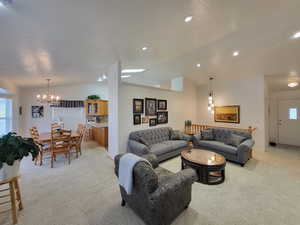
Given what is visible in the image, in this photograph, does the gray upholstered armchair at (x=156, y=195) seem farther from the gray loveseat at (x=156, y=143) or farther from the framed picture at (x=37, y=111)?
the framed picture at (x=37, y=111)

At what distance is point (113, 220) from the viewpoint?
1834 millimetres

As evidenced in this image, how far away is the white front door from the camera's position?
18.0 feet

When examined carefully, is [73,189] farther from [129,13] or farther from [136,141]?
[129,13]

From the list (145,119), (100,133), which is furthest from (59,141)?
(145,119)

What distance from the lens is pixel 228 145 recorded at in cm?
405

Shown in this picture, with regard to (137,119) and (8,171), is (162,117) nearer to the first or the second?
(137,119)

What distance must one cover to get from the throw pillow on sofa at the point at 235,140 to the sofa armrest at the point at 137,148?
2690 mm

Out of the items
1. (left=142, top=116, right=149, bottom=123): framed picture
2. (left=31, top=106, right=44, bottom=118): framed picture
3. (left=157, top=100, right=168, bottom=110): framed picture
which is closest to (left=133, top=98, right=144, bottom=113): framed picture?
(left=142, top=116, right=149, bottom=123): framed picture

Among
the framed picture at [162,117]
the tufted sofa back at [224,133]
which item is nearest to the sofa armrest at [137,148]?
Result: the framed picture at [162,117]

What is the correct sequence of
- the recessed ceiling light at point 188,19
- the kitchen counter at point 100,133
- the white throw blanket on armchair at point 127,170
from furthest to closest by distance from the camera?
the kitchen counter at point 100,133, the recessed ceiling light at point 188,19, the white throw blanket on armchair at point 127,170

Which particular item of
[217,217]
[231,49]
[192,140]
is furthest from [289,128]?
[217,217]

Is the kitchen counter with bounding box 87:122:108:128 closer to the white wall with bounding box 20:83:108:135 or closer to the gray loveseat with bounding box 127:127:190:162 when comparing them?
the white wall with bounding box 20:83:108:135

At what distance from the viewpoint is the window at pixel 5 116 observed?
209 inches

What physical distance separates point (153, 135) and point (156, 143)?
0.94 ft
